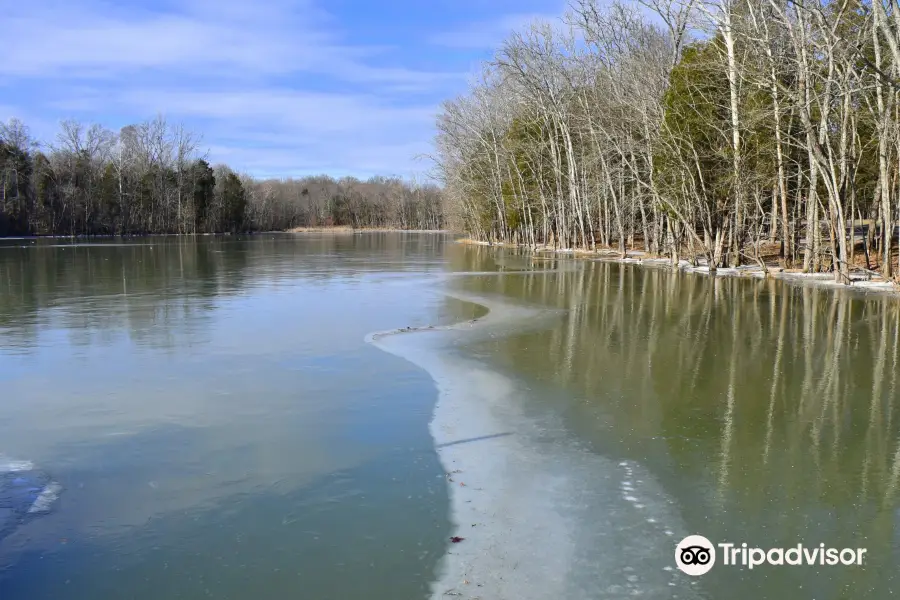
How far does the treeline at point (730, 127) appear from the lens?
21328 millimetres

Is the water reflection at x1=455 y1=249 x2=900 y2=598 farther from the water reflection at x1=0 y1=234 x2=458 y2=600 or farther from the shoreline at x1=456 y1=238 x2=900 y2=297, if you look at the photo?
the shoreline at x1=456 y1=238 x2=900 y2=297

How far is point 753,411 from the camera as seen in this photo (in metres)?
8.00

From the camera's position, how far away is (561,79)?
44.1 meters

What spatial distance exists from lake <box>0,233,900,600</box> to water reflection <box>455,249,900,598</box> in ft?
0.10

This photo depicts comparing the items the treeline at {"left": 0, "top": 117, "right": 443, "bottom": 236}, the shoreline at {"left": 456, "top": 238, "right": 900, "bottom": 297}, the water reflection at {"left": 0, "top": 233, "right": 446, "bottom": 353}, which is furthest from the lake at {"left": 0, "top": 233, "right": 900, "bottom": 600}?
the treeline at {"left": 0, "top": 117, "right": 443, "bottom": 236}

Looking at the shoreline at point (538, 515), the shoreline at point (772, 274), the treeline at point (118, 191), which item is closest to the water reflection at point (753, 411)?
the shoreline at point (538, 515)

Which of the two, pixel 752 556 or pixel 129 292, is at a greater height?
pixel 129 292

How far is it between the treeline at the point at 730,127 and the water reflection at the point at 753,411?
692 centimetres

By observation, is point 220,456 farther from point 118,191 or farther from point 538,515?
point 118,191

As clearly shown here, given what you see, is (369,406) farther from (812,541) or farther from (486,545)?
(812,541)

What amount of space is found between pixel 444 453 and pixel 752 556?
9.22 feet

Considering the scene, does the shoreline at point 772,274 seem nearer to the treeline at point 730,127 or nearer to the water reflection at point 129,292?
the treeline at point 730,127

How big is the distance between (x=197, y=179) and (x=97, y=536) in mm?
96357

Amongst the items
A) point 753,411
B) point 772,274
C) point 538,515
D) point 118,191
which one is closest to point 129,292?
point 753,411
